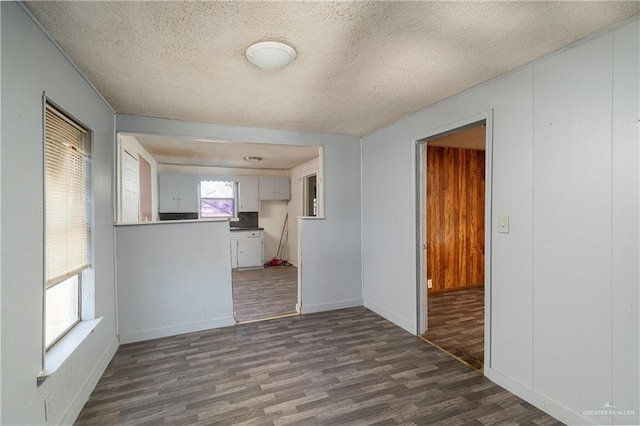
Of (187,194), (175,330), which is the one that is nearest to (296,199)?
(187,194)

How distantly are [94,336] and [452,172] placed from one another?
4857mm

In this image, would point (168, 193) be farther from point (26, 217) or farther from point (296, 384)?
point (296, 384)

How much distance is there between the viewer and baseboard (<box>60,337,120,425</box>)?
1.78 m

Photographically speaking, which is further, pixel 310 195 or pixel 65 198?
pixel 310 195

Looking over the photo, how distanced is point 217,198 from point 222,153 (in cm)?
203

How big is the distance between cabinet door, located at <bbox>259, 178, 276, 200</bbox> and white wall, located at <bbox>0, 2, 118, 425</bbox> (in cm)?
486

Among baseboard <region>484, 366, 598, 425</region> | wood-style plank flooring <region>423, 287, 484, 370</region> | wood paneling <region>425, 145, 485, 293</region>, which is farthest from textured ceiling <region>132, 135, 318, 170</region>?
baseboard <region>484, 366, 598, 425</region>

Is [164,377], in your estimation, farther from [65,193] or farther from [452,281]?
[452,281]

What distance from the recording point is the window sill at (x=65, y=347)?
1.58 meters

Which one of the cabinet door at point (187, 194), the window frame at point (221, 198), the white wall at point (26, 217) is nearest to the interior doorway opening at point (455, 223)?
the white wall at point (26, 217)

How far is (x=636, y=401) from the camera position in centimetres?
151

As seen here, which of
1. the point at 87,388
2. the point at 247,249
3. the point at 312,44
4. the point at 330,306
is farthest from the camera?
the point at 247,249

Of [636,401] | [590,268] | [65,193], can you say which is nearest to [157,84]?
[65,193]

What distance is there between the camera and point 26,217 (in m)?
1.40
